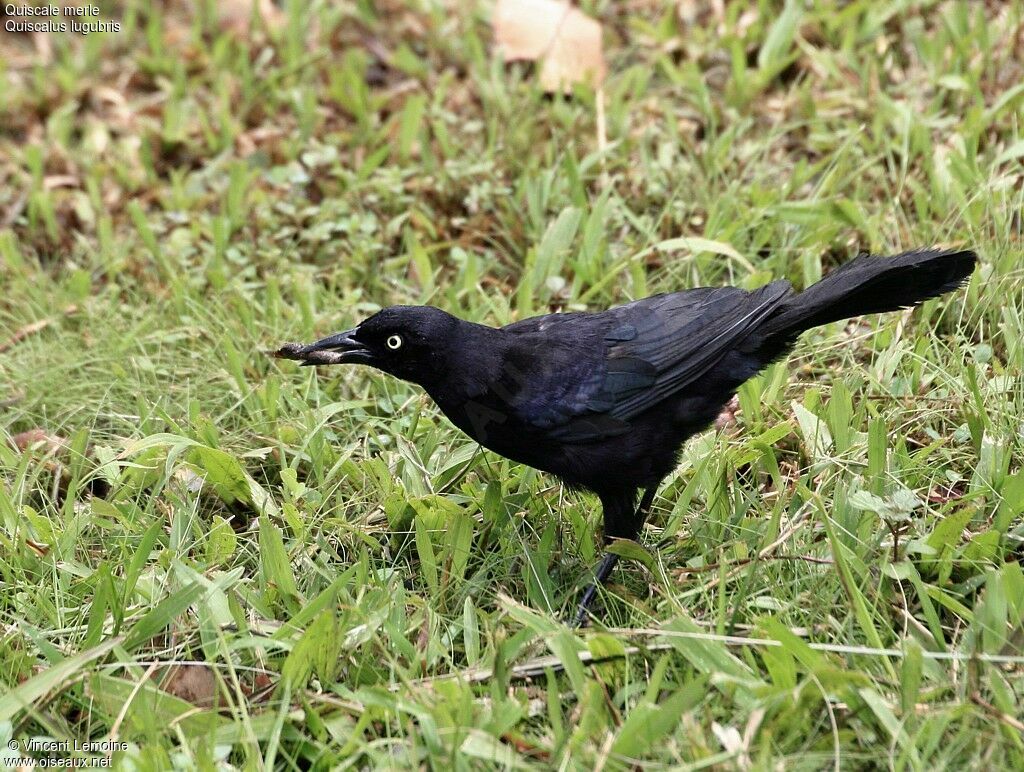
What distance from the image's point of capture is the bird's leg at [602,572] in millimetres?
3559

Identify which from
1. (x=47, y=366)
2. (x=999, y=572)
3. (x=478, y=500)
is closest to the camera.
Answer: (x=999, y=572)

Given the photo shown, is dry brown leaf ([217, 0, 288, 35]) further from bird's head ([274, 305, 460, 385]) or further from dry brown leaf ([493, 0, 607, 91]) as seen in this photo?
bird's head ([274, 305, 460, 385])

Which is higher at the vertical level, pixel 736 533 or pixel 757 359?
pixel 757 359

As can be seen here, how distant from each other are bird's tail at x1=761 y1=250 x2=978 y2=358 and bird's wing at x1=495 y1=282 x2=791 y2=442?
91 millimetres

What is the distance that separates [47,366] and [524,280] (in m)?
2.08

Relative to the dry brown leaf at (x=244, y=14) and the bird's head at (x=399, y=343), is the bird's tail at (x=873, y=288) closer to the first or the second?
the bird's head at (x=399, y=343)

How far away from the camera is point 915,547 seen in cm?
339

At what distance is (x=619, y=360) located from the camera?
151 inches

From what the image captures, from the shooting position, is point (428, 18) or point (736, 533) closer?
point (736, 533)

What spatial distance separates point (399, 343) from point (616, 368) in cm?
73

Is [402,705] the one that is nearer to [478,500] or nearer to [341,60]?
[478,500]

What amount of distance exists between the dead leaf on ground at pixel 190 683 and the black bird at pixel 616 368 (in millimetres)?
1095

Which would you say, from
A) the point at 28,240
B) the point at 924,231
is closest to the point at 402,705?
the point at 924,231

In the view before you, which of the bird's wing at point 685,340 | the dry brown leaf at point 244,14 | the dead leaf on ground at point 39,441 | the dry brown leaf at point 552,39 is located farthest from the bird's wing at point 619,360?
the dry brown leaf at point 244,14
